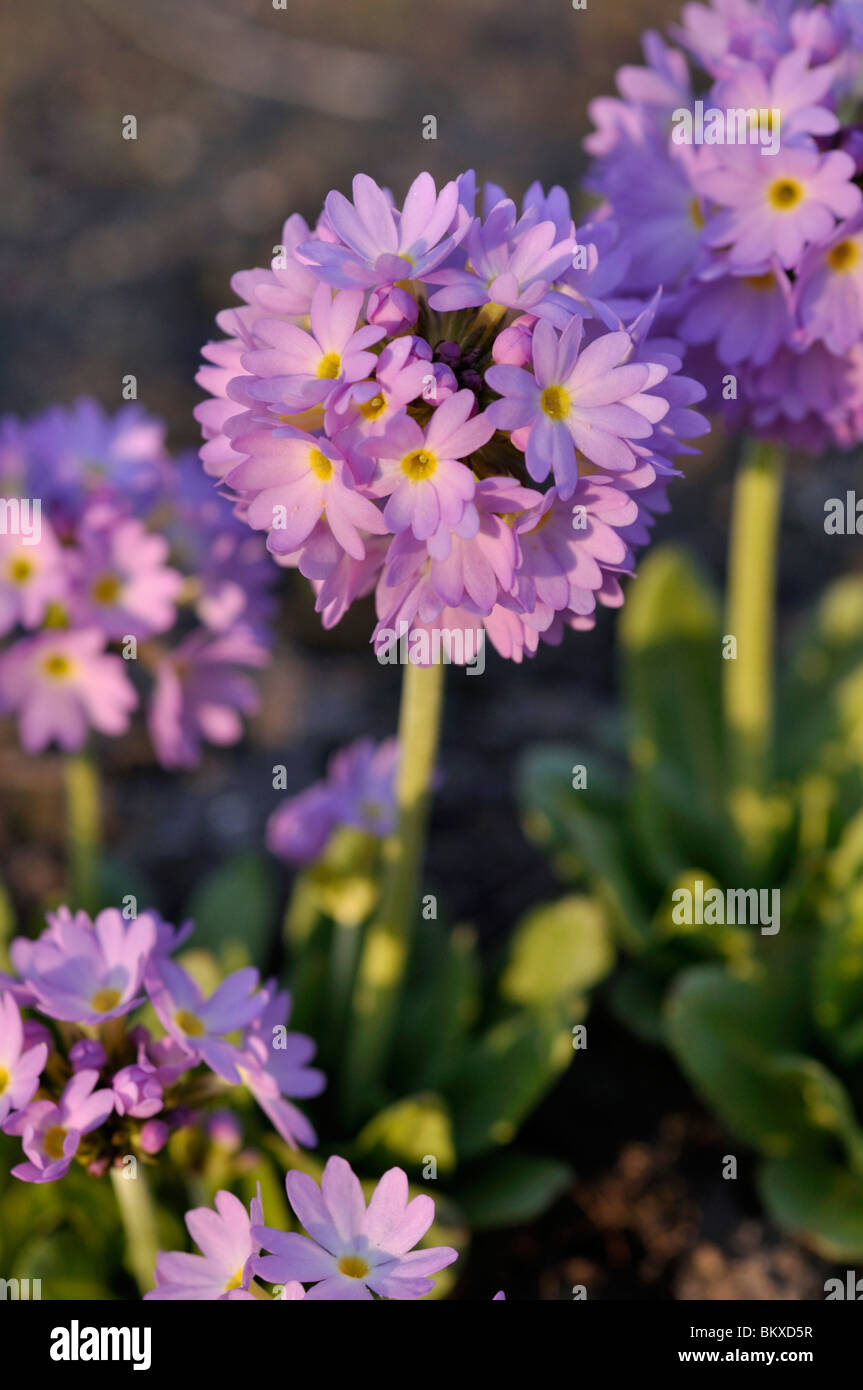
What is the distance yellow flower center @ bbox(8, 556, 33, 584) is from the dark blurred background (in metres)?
1.19

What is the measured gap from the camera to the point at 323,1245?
140 cm

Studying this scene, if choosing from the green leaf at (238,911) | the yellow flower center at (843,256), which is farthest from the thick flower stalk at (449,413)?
the green leaf at (238,911)

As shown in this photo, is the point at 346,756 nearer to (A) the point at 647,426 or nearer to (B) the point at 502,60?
(A) the point at 647,426

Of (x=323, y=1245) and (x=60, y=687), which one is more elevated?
(x=60, y=687)

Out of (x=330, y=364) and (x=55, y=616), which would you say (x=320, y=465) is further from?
(x=55, y=616)

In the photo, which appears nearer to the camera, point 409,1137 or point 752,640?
point 409,1137

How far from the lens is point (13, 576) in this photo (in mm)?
2166

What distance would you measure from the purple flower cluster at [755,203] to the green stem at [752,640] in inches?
18.6

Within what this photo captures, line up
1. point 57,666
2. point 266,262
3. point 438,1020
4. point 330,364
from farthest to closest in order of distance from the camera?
point 266,262
point 438,1020
point 57,666
point 330,364

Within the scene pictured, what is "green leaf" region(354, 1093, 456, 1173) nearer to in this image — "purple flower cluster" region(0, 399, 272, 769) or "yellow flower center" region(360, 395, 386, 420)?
"purple flower cluster" region(0, 399, 272, 769)

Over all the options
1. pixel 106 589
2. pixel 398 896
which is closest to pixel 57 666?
pixel 106 589

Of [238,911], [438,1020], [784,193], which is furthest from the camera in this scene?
[238,911]

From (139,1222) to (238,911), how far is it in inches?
33.4

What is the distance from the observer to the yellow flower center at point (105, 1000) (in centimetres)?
160
